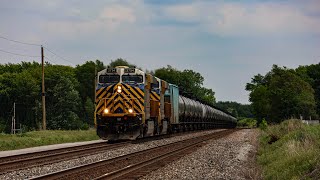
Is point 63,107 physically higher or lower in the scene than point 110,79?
higher

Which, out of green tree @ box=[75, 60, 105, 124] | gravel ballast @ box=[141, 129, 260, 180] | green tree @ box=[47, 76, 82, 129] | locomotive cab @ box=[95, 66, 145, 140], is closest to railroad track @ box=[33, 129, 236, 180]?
gravel ballast @ box=[141, 129, 260, 180]

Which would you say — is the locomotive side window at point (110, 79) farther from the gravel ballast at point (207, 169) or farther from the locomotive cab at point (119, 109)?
the gravel ballast at point (207, 169)

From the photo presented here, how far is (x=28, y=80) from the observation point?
92.4 meters

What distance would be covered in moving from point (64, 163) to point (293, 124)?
52.6 feet

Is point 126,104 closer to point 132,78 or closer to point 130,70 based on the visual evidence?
point 132,78

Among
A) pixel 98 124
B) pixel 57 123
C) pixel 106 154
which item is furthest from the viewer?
pixel 57 123

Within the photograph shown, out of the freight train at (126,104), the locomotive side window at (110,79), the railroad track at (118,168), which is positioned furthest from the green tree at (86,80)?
the railroad track at (118,168)

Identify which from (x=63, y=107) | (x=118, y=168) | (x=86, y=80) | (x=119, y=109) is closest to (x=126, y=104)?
(x=119, y=109)

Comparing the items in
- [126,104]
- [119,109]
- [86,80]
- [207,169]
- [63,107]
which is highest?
[86,80]

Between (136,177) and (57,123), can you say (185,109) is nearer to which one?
(136,177)

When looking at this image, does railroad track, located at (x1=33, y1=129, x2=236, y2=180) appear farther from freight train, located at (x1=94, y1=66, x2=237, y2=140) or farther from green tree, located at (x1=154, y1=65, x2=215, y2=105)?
green tree, located at (x1=154, y1=65, x2=215, y2=105)

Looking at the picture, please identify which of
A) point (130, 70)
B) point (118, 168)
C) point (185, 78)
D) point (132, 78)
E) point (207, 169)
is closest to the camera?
point (118, 168)

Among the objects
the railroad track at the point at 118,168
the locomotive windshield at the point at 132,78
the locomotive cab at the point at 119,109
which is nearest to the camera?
the railroad track at the point at 118,168

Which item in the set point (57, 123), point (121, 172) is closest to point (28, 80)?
point (57, 123)
